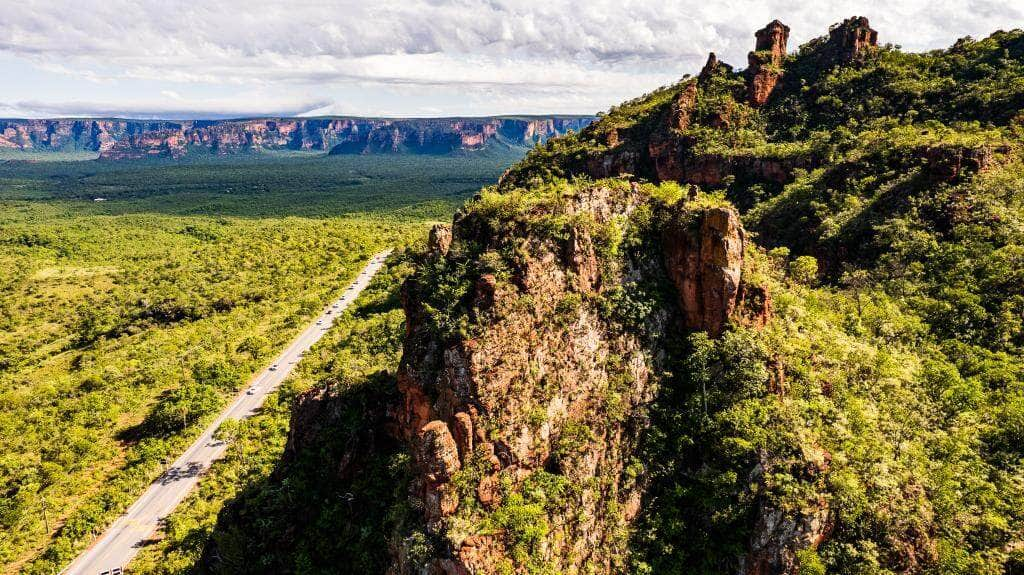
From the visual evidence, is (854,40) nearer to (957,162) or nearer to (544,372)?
(957,162)

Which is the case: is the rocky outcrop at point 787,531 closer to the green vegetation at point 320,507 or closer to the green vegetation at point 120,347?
the green vegetation at point 320,507

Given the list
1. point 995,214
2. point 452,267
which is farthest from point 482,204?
point 995,214

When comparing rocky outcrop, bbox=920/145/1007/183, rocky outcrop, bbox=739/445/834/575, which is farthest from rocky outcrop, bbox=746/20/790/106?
rocky outcrop, bbox=739/445/834/575

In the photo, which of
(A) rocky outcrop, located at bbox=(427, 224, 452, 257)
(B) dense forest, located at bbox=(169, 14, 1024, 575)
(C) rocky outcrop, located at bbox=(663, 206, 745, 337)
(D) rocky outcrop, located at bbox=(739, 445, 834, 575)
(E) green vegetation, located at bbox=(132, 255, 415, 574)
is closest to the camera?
(D) rocky outcrop, located at bbox=(739, 445, 834, 575)

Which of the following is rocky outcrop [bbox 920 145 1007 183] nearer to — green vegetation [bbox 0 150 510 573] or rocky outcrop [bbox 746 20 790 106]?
rocky outcrop [bbox 746 20 790 106]

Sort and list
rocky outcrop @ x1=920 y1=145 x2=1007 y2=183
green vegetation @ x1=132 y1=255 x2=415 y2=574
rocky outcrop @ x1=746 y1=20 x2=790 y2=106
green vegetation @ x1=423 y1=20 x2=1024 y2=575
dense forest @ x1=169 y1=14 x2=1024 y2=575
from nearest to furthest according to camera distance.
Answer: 1. dense forest @ x1=169 y1=14 x2=1024 y2=575
2. green vegetation @ x1=423 y1=20 x2=1024 y2=575
3. green vegetation @ x1=132 y1=255 x2=415 y2=574
4. rocky outcrop @ x1=920 y1=145 x2=1007 y2=183
5. rocky outcrop @ x1=746 y1=20 x2=790 y2=106

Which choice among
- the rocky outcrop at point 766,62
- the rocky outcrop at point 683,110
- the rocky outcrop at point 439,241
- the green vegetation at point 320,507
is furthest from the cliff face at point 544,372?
the rocky outcrop at point 766,62
